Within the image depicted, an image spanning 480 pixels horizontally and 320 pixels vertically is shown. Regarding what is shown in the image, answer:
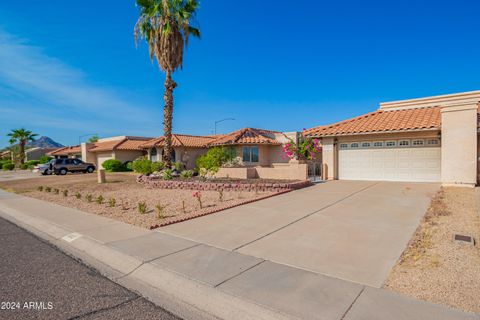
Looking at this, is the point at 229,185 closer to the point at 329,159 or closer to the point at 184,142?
the point at 329,159

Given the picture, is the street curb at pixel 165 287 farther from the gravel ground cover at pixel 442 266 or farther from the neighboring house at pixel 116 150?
the neighboring house at pixel 116 150

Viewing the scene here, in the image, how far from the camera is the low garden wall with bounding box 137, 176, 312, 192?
13.1 meters

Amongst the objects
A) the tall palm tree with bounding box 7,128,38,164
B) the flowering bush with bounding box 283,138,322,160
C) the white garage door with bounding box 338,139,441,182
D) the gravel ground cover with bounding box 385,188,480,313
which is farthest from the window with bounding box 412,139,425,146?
the tall palm tree with bounding box 7,128,38,164

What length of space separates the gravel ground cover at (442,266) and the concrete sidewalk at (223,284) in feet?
1.00

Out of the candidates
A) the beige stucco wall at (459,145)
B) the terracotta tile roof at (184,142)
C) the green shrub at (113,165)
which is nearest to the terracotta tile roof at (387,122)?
the beige stucco wall at (459,145)

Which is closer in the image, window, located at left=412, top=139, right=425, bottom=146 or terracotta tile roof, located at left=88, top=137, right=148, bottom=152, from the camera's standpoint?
window, located at left=412, top=139, right=425, bottom=146

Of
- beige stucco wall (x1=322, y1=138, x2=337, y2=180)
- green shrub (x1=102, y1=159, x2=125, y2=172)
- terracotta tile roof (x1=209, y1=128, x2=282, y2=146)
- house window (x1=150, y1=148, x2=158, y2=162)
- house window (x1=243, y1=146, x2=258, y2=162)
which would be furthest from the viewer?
green shrub (x1=102, y1=159, x2=125, y2=172)

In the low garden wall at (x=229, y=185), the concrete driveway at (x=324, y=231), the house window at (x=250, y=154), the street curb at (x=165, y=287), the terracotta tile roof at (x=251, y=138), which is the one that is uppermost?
the terracotta tile roof at (x=251, y=138)

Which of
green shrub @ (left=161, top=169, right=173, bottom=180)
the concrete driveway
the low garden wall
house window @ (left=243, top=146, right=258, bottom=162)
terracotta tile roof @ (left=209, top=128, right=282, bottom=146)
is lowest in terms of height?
the concrete driveway

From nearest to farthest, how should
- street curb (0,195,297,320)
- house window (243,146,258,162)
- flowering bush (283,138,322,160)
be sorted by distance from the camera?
1. street curb (0,195,297,320)
2. flowering bush (283,138,322,160)
3. house window (243,146,258,162)

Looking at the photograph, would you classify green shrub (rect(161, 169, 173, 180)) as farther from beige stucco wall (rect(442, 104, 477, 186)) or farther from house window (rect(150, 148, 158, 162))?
beige stucco wall (rect(442, 104, 477, 186))

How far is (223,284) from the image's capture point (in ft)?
13.2

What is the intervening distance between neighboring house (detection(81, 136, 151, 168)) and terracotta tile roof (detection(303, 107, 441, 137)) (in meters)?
23.8

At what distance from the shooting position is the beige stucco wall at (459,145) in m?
12.8
